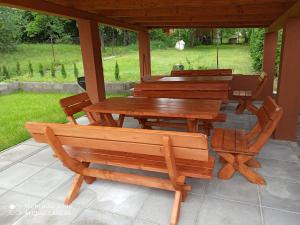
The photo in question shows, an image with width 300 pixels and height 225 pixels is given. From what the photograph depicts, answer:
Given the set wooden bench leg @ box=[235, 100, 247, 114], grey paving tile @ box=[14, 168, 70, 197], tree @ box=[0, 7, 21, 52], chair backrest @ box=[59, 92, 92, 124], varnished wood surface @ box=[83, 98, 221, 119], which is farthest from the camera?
tree @ box=[0, 7, 21, 52]

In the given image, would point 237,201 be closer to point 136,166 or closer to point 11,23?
point 136,166

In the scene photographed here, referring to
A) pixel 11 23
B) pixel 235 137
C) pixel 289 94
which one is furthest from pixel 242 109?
pixel 11 23

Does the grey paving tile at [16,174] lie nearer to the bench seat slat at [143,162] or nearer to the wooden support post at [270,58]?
the bench seat slat at [143,162]

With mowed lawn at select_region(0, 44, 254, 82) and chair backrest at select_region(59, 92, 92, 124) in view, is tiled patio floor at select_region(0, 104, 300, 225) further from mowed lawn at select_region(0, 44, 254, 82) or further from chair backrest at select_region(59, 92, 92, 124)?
mowed lawn at select_region(0, 44, 254, 82)

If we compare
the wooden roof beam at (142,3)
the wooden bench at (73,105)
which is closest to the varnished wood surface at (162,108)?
the wooden bench at (73,105)

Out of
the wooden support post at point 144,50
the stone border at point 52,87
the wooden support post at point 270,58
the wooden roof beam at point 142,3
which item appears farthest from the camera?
the stone border at point 52,87

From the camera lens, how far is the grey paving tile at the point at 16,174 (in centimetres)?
299

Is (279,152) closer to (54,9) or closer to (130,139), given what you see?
(130,139)

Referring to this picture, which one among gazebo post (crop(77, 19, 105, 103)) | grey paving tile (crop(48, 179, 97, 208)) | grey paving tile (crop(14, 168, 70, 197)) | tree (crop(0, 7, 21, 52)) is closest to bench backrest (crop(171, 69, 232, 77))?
gazebo post (crop(77, 19, 105, 103))

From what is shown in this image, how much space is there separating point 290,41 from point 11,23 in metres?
15.4

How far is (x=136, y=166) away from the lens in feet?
7.44

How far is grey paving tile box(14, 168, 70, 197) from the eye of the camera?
280cm

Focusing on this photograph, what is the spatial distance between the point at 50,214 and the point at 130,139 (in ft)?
4.03

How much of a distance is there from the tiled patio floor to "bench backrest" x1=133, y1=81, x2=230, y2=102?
141 cm
